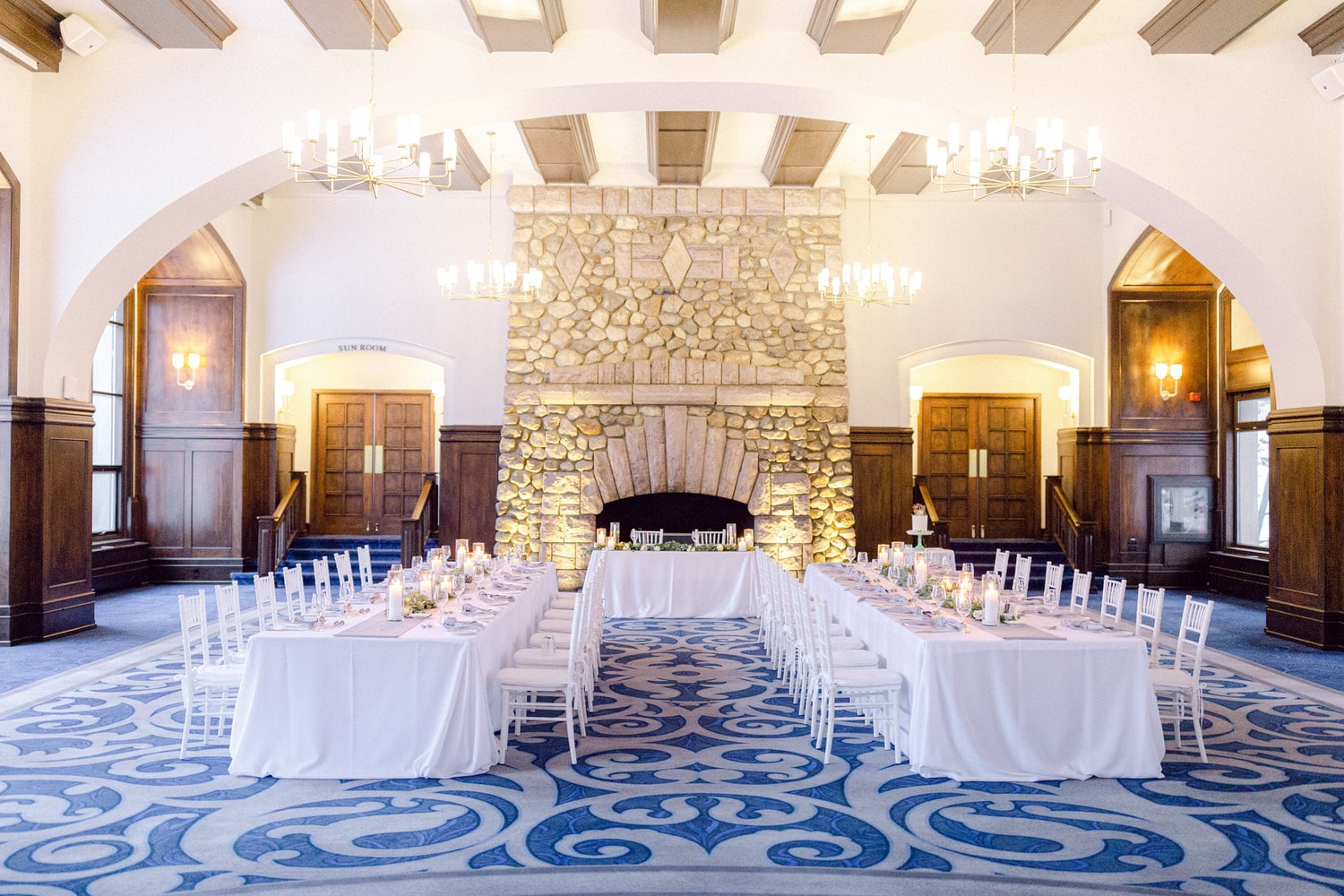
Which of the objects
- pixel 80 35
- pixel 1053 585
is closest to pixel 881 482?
pixel 1053 585

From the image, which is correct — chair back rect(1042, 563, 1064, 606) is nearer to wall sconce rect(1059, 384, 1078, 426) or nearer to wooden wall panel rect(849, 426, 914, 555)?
wooden wall panel rect(849, 426, 914, 555)

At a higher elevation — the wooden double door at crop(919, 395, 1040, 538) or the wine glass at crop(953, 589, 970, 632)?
the wooden double door at crop(919, 395, 1040, 538)

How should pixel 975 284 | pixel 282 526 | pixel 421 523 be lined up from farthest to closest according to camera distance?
pixel 975 284 → pixel 282 526 → pixel 421 523

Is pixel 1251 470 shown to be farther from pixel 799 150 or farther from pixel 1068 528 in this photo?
pixel 799 150

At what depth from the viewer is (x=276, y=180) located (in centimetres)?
884

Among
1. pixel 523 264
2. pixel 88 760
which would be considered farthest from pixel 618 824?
pixel 523 264

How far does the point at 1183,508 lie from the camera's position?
13242 mm

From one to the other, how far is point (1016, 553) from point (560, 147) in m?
7.75

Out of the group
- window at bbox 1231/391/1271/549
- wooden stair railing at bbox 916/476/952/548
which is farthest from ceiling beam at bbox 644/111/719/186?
window at bbox 1231/391/1271/549

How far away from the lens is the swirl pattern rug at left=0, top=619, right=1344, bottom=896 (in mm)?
3896

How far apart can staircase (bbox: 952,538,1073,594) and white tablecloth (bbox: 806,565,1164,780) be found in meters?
8.03

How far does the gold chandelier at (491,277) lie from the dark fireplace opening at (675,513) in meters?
3.08

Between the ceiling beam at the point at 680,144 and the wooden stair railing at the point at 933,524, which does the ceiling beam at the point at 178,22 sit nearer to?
the ceiling beam at the point at 680,144

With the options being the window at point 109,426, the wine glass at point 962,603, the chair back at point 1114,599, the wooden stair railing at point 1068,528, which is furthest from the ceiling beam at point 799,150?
the window at point 109,426
